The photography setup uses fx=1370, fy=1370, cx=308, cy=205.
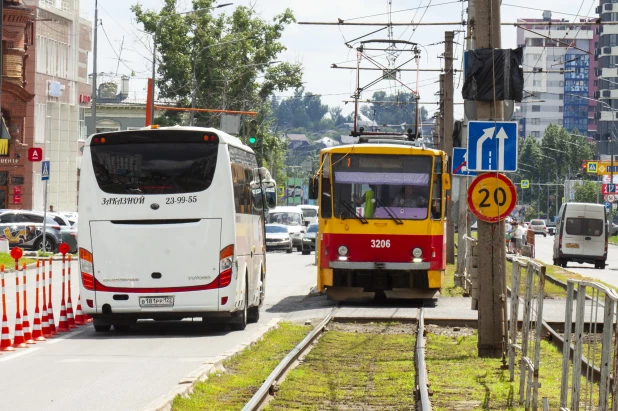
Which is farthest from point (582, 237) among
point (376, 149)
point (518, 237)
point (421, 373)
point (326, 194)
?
Result: point (421, 373)

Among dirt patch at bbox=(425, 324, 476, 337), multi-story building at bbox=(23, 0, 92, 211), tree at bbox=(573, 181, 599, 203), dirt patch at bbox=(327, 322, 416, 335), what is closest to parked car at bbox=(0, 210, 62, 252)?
multi-story building at bbox=(23, 0, 92, 211)

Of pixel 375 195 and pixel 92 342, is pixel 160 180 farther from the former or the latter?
pixel 375 195

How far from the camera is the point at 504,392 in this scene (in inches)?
518

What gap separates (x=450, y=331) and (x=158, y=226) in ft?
17.2

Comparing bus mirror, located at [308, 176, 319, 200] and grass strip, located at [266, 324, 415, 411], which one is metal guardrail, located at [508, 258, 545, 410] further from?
bus mirror, located at [308, 176, 319, 200]

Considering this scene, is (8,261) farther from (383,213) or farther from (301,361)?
(301,361)

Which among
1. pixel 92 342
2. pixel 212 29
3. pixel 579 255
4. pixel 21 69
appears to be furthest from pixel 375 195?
pixel 212 29

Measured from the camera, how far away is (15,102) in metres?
74.1

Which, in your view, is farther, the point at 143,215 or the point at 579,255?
the point at 579,255

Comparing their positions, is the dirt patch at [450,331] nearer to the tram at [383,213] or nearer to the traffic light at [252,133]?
the tram at [383,213]

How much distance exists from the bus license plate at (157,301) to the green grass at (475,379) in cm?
363

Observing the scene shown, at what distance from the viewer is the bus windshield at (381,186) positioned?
85.7 feet

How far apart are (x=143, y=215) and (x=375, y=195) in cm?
793

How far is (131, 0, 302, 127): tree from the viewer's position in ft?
275
